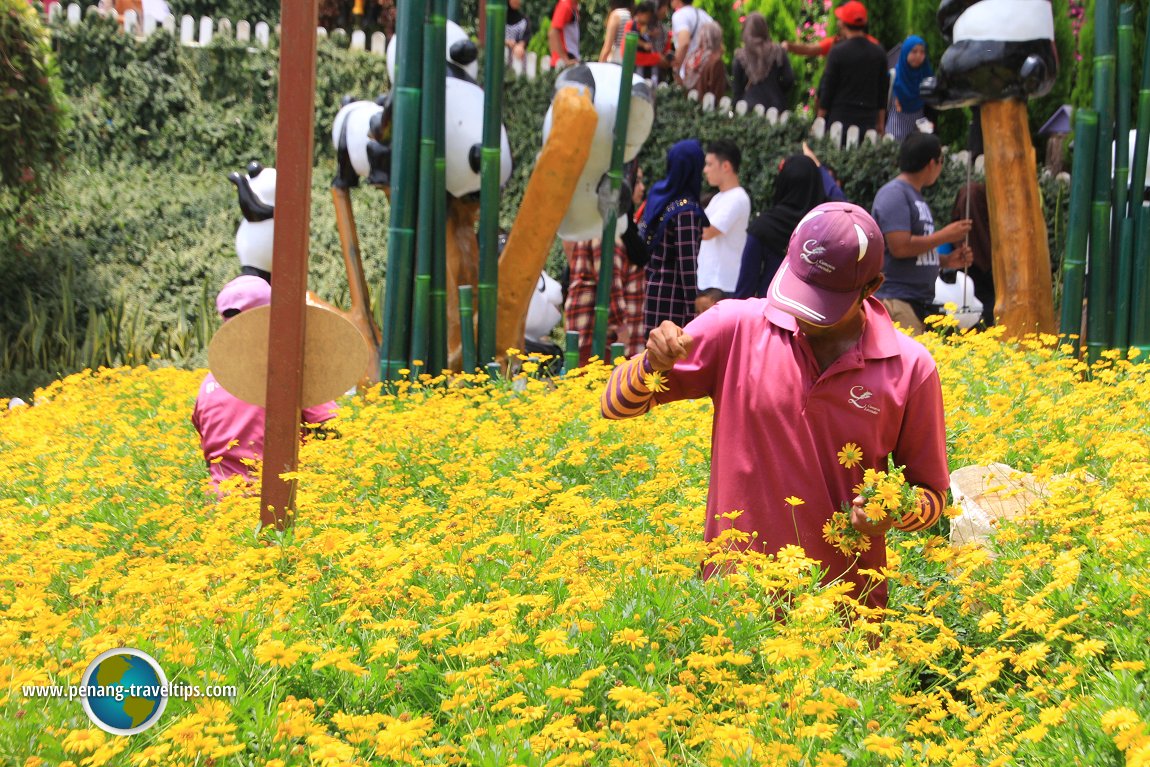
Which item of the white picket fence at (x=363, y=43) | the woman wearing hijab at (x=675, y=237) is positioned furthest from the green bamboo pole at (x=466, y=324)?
the white picket fence at (x=363, y=43)

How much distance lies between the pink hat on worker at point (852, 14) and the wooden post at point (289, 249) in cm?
715

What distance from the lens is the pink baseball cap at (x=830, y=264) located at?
2842 mm

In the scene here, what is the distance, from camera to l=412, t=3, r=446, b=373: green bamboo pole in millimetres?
6566

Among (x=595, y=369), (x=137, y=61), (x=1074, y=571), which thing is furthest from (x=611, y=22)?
(x=1074, y=571)

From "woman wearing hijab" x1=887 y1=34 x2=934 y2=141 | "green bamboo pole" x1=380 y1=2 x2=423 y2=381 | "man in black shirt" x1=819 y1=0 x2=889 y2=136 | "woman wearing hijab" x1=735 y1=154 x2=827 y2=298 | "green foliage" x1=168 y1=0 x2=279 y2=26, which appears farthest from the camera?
"green foliage" x1=168 y1=0 x2=279 y2=26

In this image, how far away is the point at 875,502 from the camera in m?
2.78

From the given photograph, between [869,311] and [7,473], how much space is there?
379 centimetres

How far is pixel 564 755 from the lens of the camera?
7.04 feet

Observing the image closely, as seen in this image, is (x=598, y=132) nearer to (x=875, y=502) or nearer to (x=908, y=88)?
(x=875, y=502)

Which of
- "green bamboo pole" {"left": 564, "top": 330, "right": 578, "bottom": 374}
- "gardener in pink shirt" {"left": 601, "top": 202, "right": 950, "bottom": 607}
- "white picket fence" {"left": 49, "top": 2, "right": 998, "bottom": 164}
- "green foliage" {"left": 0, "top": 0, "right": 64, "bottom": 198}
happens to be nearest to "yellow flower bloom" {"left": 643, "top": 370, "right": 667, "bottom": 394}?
"gardener in pink shirt" {"left": 601, "top": 202, "right": 950, "bottom": 607}

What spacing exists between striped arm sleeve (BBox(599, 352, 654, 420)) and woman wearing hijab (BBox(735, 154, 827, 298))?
435 cm

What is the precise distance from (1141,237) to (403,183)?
12.8 feet

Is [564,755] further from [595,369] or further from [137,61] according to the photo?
[137,61]

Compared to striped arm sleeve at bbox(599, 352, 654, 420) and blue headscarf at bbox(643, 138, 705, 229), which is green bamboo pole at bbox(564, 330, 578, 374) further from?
striped arm sleeve at bbox(599, 352, 654, 420)
